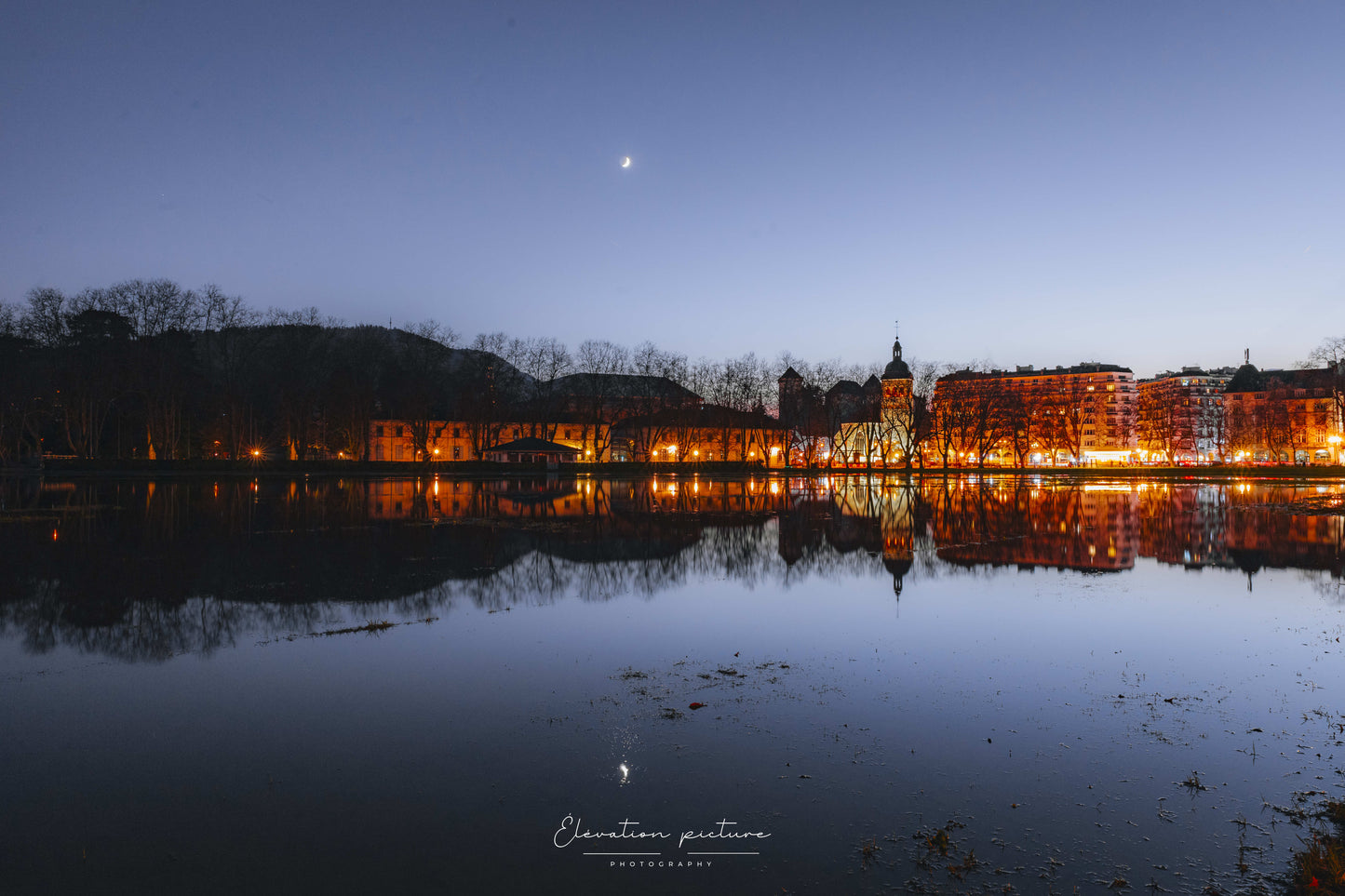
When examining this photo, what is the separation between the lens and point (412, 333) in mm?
107625

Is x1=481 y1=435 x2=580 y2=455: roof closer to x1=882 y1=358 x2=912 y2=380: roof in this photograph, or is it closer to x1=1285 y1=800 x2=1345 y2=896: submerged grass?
x1=882 y1=358 x2=912 y2=380: roof

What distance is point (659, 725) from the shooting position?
7.41 m

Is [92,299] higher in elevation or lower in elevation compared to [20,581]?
higher

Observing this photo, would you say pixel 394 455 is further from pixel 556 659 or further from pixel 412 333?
pixel 556 659

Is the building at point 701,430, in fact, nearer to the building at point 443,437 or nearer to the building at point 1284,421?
the building at point 443,437

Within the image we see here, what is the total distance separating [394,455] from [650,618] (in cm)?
10632

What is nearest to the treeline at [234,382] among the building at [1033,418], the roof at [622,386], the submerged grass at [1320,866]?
the roof at [622,386]

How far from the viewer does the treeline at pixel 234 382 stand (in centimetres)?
6700

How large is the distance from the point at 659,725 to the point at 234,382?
7891 centimetres

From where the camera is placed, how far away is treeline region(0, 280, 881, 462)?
67000mm

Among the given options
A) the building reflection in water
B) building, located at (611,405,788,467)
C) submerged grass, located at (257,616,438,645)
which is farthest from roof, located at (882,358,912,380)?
submerged grass, located at (257,616,438,645)

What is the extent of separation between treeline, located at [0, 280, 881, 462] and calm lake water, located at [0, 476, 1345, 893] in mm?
61124

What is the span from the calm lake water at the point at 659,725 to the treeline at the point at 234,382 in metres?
61.1

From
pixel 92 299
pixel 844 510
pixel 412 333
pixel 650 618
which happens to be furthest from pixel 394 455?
pixel 650 618
